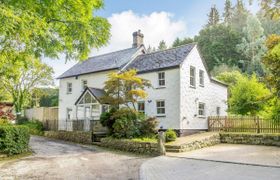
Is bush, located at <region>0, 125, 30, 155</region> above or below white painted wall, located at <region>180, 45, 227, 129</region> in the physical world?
below

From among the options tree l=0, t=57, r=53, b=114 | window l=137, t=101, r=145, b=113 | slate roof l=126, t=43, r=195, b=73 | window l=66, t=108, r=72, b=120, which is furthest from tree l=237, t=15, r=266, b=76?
tree l=0, t=57, r=53, b=114

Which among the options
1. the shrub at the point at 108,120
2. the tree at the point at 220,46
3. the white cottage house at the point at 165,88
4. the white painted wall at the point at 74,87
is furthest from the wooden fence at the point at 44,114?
the tree at the point at 220,46

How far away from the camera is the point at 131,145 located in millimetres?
17125

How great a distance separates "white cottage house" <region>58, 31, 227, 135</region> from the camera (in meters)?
22.1

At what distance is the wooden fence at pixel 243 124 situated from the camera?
20.1 m

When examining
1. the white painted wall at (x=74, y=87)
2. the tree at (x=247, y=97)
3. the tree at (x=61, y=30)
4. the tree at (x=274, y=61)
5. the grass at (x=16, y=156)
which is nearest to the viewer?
the tree at (x=61, y=30)

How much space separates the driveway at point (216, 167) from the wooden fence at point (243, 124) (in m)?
5.71

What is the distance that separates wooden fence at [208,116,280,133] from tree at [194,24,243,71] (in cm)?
3263

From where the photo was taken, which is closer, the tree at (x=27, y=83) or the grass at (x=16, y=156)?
the grass at (x=16, y=156)

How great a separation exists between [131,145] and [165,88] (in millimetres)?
7117

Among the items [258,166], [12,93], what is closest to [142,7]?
[258,166]

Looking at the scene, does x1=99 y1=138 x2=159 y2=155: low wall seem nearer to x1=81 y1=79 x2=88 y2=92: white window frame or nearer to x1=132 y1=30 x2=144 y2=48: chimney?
x1=81 y1=79 x2=88 y2=92: white window frame

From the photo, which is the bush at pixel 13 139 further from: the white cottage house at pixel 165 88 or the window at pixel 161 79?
the window at pixel 161 79

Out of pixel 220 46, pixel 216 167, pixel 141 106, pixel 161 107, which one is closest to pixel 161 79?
pixel 161 107
